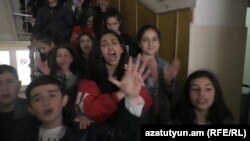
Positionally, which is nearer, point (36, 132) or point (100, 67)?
point (36, 132)

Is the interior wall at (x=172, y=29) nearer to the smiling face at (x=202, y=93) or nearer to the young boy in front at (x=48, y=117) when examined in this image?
the smiling face at (x=202, y=93)

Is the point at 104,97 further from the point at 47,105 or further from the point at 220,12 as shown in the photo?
the point at 220,12

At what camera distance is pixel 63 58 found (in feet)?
3.84

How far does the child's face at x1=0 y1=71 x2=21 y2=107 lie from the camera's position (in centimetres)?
88

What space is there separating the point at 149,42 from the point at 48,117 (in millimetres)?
592

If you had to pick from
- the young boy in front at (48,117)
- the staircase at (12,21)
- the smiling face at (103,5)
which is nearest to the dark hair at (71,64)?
the young boy in front at (48,117)

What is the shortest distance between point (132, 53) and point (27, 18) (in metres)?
1.39

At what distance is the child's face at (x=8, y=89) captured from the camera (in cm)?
88

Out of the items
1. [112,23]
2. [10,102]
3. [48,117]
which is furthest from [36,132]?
[112,23]

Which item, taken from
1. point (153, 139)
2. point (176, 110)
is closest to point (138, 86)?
point (153, 139)

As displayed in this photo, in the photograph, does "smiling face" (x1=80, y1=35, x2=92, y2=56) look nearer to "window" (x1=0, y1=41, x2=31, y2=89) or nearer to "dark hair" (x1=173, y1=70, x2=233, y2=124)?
"window" (x1=0, y1=41, x2=31, y2=89)

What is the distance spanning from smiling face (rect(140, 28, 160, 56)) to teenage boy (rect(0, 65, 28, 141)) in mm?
559

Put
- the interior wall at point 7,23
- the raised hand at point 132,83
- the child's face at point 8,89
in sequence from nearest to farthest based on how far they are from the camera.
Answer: the raised hand at point 132,83
the child's face at point 8,89
the interior wall at point 7,23

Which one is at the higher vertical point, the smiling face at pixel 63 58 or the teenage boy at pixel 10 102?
the smiling face at pixel 63 58
